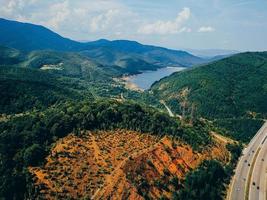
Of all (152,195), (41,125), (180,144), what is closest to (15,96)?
(41,125)

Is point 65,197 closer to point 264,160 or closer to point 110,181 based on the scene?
point 110,181

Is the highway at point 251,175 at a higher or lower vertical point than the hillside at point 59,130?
lower

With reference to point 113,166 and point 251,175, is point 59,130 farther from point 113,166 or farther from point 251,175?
point 251,175

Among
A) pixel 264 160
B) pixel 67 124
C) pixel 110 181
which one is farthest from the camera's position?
pixel 264 160

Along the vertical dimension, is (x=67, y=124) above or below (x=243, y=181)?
above

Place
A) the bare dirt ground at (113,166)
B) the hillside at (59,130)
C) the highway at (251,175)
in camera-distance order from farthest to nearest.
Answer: the highway at (251,175)
the hillside at (59,130)
the bare dirt ground at (113,166)

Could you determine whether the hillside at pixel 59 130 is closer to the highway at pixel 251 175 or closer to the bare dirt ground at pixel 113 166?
the bare dirt ground at pixel 113 166

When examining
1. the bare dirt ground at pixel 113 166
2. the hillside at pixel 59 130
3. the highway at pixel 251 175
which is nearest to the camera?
the bare dirt ground at pixel 113 166

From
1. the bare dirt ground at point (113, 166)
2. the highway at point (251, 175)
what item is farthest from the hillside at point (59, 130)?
the highway at point (251, 175)

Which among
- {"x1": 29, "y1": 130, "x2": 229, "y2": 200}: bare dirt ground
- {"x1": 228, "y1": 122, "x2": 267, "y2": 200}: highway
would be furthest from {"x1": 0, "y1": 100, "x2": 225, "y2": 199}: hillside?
{"x1": 228, "y1": 122, "x2": 267, "y2": 200}: highway
